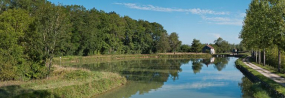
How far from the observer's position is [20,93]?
15172 mm

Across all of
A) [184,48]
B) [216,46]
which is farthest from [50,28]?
[216,46]

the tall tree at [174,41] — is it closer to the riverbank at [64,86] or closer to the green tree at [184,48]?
the green tree at [184,48]

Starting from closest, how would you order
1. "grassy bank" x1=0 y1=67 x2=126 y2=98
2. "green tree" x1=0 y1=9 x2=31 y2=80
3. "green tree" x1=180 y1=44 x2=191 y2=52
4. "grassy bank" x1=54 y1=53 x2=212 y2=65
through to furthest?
"grassy bank" x1=0 y1=67 x2=126 y2=98 → "green tree" x1=0 y1=9 x2=31 y2=80 → "grassy bank" x1=54 y1=53 x2=212 y2=65 → "green tree" x1=180 y1=44 x2=191 y2=52

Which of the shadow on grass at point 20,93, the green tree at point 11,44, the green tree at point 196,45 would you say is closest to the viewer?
the shadow on grass at point 20,93

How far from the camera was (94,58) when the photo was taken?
6569 cm

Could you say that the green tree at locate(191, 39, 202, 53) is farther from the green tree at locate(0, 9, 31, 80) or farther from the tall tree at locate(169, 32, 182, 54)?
the green tree at locate(0, 9, 31, 80)

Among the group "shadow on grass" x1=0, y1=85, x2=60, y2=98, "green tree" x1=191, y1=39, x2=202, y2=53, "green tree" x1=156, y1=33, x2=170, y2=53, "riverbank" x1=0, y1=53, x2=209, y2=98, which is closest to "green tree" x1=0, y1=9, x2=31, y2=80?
"riverbank" x1=0, y1=53, x2=209, y2=98

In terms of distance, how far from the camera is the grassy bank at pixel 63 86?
51.5 feet

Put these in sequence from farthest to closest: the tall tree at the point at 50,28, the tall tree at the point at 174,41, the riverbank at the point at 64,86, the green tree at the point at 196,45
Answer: the green tree at the point at 196,45, the tall tree at the point at 174,41, the tall tree at the point at 50,28, the riverbank at the point at 64,86

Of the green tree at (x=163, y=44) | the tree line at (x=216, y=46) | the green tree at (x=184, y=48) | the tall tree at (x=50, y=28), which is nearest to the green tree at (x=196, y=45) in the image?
the tree line at (x=216, y=46)

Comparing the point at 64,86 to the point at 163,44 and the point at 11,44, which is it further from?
the point at 163,44

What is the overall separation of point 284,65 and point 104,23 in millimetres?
60828

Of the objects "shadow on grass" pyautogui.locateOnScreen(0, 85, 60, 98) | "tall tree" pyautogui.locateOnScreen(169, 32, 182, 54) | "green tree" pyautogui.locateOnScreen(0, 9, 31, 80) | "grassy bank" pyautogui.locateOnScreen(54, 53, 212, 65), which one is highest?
"tall tree" pyautogui.locateOnScreen(169, 32, 182, 54)

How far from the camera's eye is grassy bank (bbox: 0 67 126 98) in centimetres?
1569
